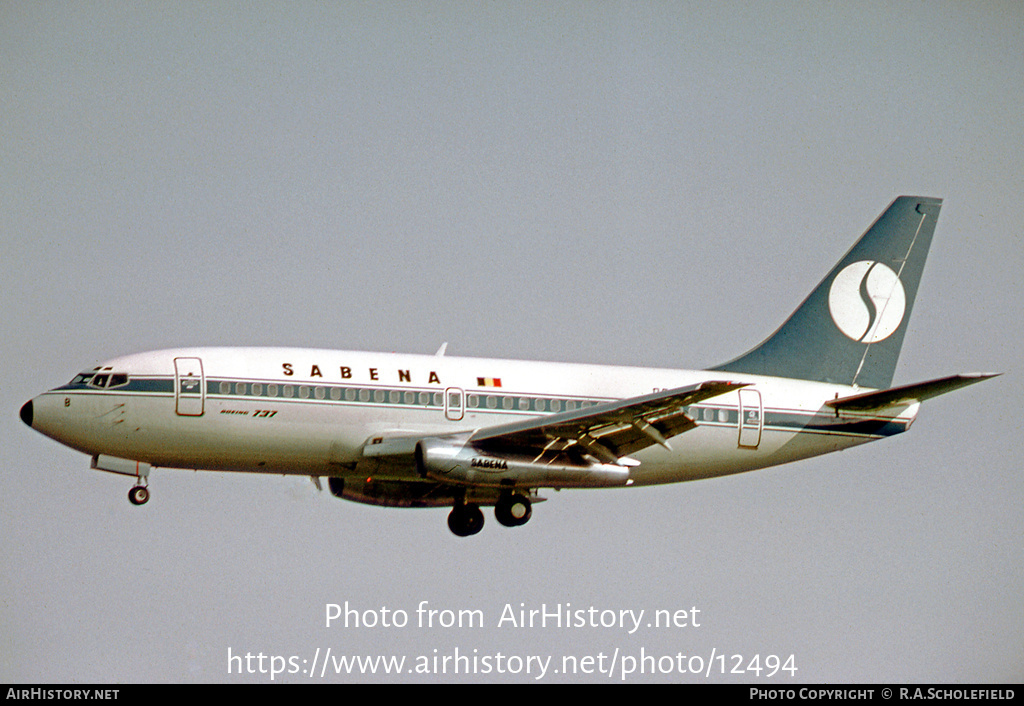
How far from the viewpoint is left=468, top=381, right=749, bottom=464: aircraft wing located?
40.3m

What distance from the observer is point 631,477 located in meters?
46.0

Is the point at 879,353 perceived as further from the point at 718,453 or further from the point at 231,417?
the point at 231,417

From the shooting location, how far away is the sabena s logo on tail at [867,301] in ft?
163

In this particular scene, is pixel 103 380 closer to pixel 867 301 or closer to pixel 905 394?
pixel 905 394

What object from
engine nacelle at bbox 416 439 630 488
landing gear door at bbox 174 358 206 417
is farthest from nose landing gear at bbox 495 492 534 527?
landing gear door at bbox 174 358 206 417

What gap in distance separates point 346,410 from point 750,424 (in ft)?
40.1

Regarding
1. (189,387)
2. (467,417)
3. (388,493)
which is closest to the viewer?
(189,387)

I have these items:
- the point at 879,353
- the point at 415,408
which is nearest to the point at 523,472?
the point at 415,408

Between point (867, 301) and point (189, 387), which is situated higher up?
point (867, 301)

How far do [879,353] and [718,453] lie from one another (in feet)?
23.8

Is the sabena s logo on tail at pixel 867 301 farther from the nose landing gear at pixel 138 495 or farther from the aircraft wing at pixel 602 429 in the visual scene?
the nose landing gear at pixel 138 495

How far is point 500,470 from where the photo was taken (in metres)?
42.2

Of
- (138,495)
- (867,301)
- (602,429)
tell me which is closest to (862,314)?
(867,301)

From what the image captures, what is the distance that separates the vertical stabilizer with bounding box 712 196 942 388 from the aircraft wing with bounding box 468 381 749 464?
647cm
